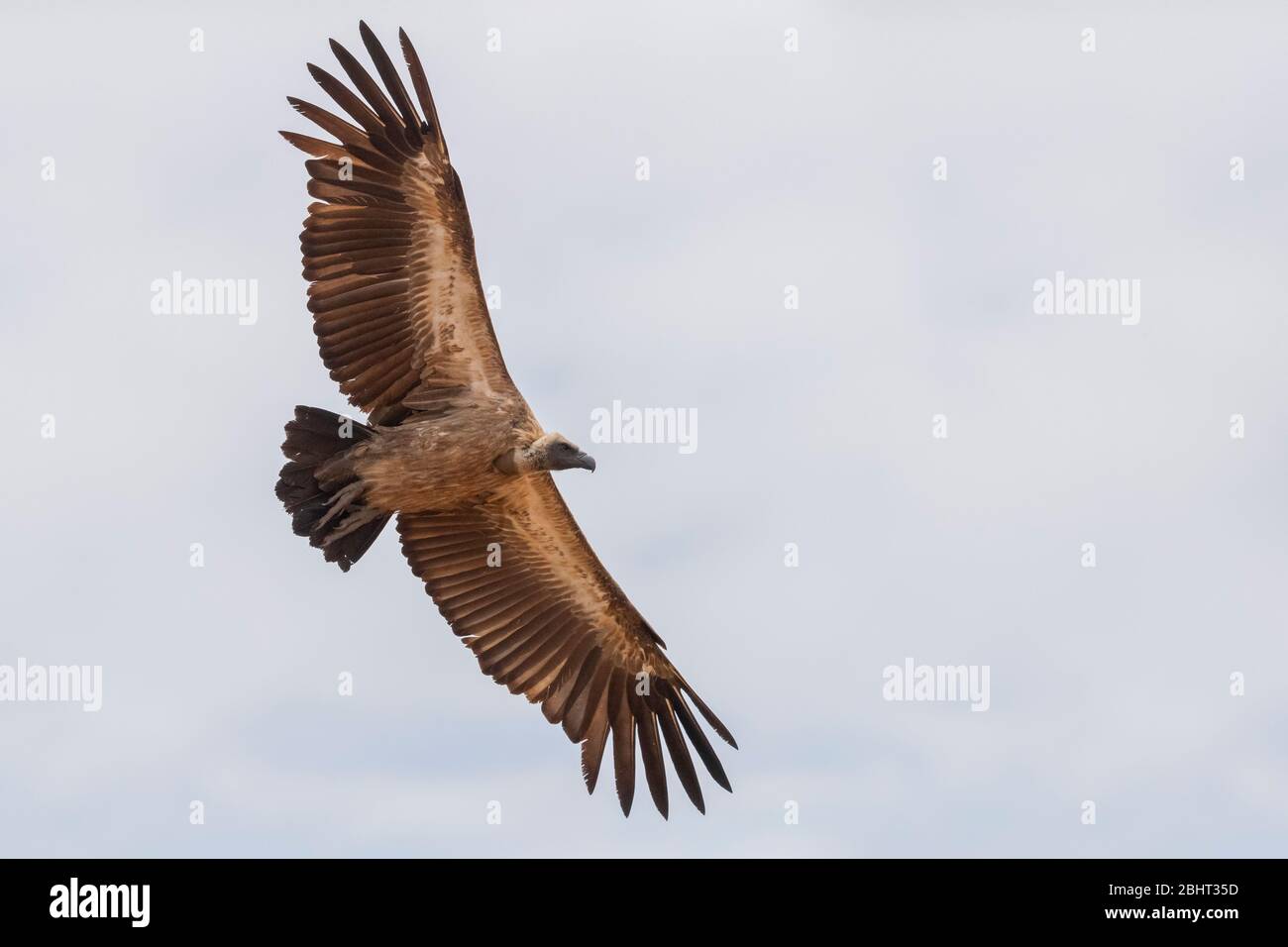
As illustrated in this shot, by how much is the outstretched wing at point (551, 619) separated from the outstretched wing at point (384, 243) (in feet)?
5.00

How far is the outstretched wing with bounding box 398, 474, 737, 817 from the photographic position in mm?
18000

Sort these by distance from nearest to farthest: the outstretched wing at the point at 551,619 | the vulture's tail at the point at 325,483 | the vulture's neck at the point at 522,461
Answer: the vulture's tail at the point at 325,483 → the vulture's neck at the point at 522,461 → the outstretched wing at the point at 551,619

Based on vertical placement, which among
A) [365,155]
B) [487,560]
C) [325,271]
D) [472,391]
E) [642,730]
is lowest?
[642,730]

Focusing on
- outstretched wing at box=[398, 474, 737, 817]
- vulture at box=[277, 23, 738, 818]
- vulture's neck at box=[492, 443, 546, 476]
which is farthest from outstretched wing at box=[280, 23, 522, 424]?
A: outstretched wing at box=[398, 474, 737, 817]

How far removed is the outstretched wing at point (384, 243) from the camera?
16922mm

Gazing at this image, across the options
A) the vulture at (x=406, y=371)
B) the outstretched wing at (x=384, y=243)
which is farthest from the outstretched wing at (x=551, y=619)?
the outstretched wing at (x=384, y=243)

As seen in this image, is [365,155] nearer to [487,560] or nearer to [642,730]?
[487,560]

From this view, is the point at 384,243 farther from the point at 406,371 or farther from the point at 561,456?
the point at 561,456

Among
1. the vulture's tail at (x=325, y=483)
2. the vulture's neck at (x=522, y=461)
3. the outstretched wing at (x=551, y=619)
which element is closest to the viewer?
the vulture's tail at (x=325, y=483)

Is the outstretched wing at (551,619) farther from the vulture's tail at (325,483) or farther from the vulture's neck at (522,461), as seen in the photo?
the vulture's tail at (325,483)

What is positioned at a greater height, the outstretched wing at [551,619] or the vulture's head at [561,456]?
the vulture's head at [561,456]

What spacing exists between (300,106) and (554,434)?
3.63 m

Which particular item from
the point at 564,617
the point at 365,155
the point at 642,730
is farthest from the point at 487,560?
the point at 365,155

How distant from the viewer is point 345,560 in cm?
1722
